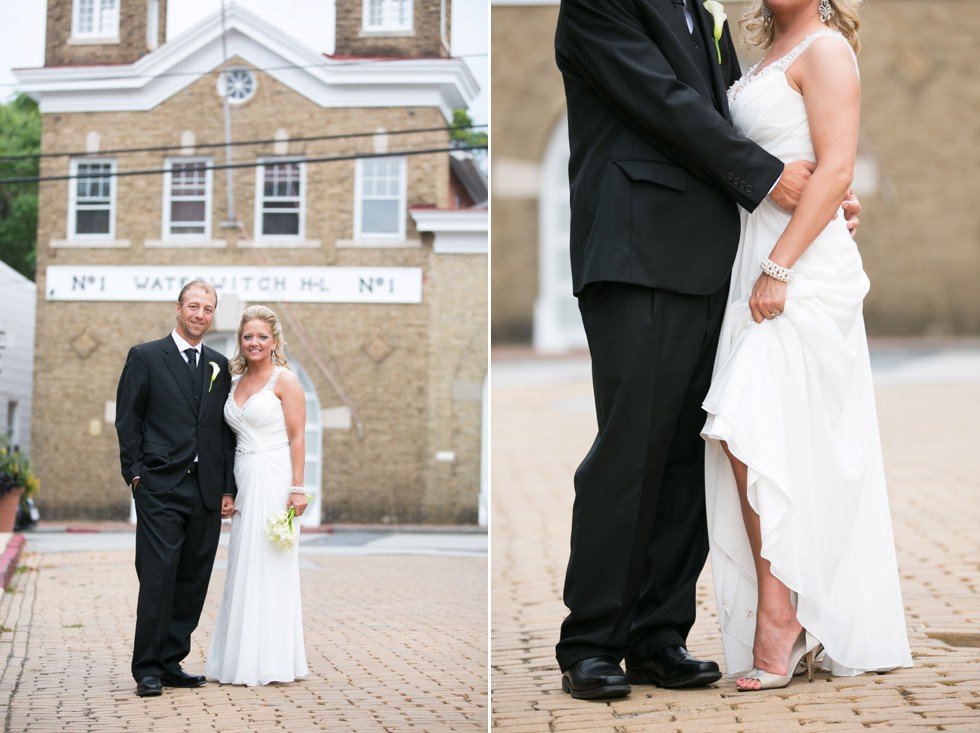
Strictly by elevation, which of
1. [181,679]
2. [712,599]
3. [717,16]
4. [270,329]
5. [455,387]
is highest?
[717,16]

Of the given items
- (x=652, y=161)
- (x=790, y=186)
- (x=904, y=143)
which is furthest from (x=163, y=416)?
(x=904, y=143)

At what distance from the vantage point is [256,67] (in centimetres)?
511

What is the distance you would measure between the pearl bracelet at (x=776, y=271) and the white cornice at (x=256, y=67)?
1430mm

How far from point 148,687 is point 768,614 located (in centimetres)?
198

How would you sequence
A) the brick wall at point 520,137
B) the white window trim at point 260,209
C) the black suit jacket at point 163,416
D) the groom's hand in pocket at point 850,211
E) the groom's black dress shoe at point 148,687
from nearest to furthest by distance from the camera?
the groom's black dress shoe at point 148,687 → the groom's hand in pocket at point 850,211 → the black suit jacket at point 163,416 → the white window trim at point 260,209 → the brick wall at point 520,137

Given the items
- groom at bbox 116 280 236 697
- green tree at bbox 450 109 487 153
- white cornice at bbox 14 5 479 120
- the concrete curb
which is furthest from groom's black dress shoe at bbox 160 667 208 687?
green tree at bbox 450 109 487 153

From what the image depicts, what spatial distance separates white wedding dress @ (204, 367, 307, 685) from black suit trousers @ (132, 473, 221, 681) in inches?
7.7

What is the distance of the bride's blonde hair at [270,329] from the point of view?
16.1 feet

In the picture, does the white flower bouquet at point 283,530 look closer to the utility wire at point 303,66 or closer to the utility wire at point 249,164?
the utility wire at point 249,164

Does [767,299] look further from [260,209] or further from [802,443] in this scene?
[260,209]

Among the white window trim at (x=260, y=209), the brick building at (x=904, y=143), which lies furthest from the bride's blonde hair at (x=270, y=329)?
the brick building at (x=904, y=143)

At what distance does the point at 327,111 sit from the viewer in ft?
16.9

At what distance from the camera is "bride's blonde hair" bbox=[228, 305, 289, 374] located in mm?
4902

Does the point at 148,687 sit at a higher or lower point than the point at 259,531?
lower
